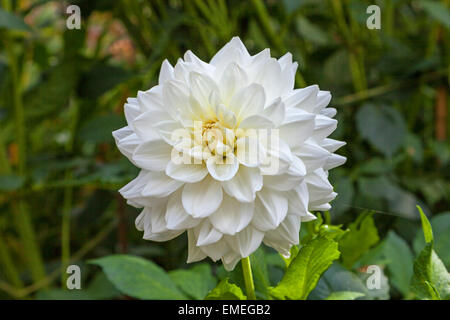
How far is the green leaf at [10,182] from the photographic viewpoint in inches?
23.4

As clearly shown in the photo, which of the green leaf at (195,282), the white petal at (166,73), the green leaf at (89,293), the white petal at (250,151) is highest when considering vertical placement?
the white petal at (166,73)

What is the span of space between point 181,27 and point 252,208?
566 mm

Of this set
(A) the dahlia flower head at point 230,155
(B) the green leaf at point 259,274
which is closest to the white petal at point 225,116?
(A) the dahlia flower head at point 230,155

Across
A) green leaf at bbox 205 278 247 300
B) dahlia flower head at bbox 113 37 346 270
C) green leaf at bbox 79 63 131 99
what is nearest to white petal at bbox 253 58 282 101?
dahlia flower head at bbox 113 37 346 270

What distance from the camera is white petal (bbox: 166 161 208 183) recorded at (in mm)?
229

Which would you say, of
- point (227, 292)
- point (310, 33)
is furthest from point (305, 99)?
point (310, 33)

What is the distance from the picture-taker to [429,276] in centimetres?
29

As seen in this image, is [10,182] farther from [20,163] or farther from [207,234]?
[207,234]

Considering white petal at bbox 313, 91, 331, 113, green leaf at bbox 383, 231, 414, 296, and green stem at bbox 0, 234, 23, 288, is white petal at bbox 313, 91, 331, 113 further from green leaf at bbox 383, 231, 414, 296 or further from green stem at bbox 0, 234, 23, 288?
green stem at bbox 0, 234, 23, 288

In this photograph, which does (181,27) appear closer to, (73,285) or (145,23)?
(145,23)

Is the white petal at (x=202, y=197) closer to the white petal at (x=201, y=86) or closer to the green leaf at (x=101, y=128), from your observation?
the white petal at (x=201, y=86)

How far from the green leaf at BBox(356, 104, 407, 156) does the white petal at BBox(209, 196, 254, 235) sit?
50 cm

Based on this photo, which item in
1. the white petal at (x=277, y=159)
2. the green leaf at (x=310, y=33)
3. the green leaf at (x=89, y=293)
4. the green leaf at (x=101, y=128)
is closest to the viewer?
the white petal at (x=277, y=159)

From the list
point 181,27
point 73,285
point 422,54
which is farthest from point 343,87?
point 73,285
